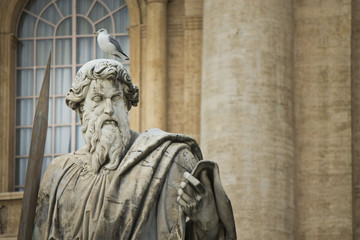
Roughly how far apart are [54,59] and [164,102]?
80.2 inches

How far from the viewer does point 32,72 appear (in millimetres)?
22547

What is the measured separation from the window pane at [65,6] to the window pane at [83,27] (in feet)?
0.72

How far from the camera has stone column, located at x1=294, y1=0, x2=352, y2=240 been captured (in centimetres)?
1952

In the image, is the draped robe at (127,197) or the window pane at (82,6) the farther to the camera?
the window pane at (82,6)

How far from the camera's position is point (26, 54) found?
74.2 feet

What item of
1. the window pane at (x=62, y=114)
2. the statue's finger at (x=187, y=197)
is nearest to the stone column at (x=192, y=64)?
the window pane at (x=62, y=114)

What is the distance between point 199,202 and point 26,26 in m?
15.6

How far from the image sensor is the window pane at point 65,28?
2234 cm

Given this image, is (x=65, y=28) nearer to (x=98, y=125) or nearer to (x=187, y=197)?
(x=98, y=125)

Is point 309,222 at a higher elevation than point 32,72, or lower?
lower

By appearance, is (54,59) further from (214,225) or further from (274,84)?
(214,225)

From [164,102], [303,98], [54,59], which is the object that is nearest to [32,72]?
[54,59]

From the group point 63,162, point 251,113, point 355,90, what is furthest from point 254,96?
point 63,162

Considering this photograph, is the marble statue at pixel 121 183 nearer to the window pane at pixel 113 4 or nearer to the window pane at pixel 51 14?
the window pane at pixel 113 4
